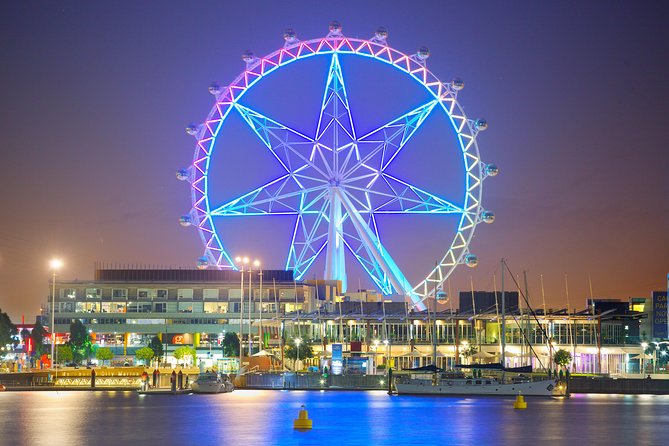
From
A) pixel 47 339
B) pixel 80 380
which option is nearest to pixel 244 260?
pixel 80 380

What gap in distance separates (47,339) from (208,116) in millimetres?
84728

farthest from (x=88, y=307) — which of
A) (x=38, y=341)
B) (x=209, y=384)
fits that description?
(x=209, y=384)

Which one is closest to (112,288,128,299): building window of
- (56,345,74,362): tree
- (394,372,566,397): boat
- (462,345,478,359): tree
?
(56,345,74,362): tree

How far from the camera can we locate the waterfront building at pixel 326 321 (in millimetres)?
130375

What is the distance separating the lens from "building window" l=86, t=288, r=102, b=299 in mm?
172012

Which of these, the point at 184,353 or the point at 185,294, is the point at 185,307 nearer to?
the point at 185,294

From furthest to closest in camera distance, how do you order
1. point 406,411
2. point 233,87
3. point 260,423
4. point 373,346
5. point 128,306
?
1. point 128,306
2. point 373,346
3. point 233,87
4. point 406,411
5. point 260,423

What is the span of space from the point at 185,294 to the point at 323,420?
117195 millimetres

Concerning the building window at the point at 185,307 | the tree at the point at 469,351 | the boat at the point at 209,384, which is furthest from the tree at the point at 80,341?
the boat at the point at 209,384

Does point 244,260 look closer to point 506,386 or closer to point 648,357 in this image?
point 506,386

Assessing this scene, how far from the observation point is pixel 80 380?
314ft

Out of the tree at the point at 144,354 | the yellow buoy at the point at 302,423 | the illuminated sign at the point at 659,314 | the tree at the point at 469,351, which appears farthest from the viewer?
the illuminated sign at the point at 659,314

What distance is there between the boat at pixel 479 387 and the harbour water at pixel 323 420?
570cm

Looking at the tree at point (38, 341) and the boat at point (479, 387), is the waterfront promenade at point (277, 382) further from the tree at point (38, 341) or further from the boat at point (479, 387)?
the tree at point (38, 341)
